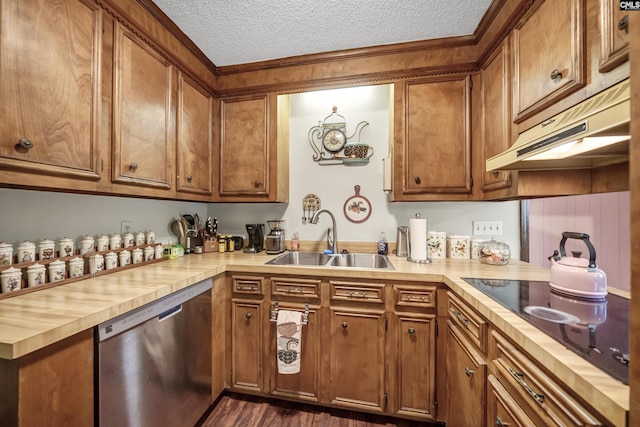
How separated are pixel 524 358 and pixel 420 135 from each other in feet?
4.60

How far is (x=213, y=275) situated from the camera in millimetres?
1561

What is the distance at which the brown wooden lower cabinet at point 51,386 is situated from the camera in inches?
27.9

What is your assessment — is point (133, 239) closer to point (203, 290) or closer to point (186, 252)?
point (186, 252)

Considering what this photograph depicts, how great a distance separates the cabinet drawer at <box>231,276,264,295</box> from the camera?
65.3 inches

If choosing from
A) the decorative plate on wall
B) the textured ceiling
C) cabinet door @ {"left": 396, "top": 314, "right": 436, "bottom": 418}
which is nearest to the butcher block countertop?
cabinet door @ {"left": 396, "top": 314, "right": 436, "bottom": 418}

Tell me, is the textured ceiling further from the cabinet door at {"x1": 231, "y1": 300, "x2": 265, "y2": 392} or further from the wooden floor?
the wooden floor

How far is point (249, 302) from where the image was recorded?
1677 millimetres

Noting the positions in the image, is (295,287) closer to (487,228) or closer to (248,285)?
(248,285)

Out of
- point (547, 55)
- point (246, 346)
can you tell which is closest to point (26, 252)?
point (246, 346)

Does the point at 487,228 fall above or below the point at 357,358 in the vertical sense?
above

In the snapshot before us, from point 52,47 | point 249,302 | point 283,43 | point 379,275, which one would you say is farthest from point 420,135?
point 52,47

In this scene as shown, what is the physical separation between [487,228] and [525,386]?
1.44 meters

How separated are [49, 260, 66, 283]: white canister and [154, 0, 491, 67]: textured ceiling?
1473 mm

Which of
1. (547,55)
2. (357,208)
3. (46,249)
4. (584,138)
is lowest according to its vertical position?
(46,249)
